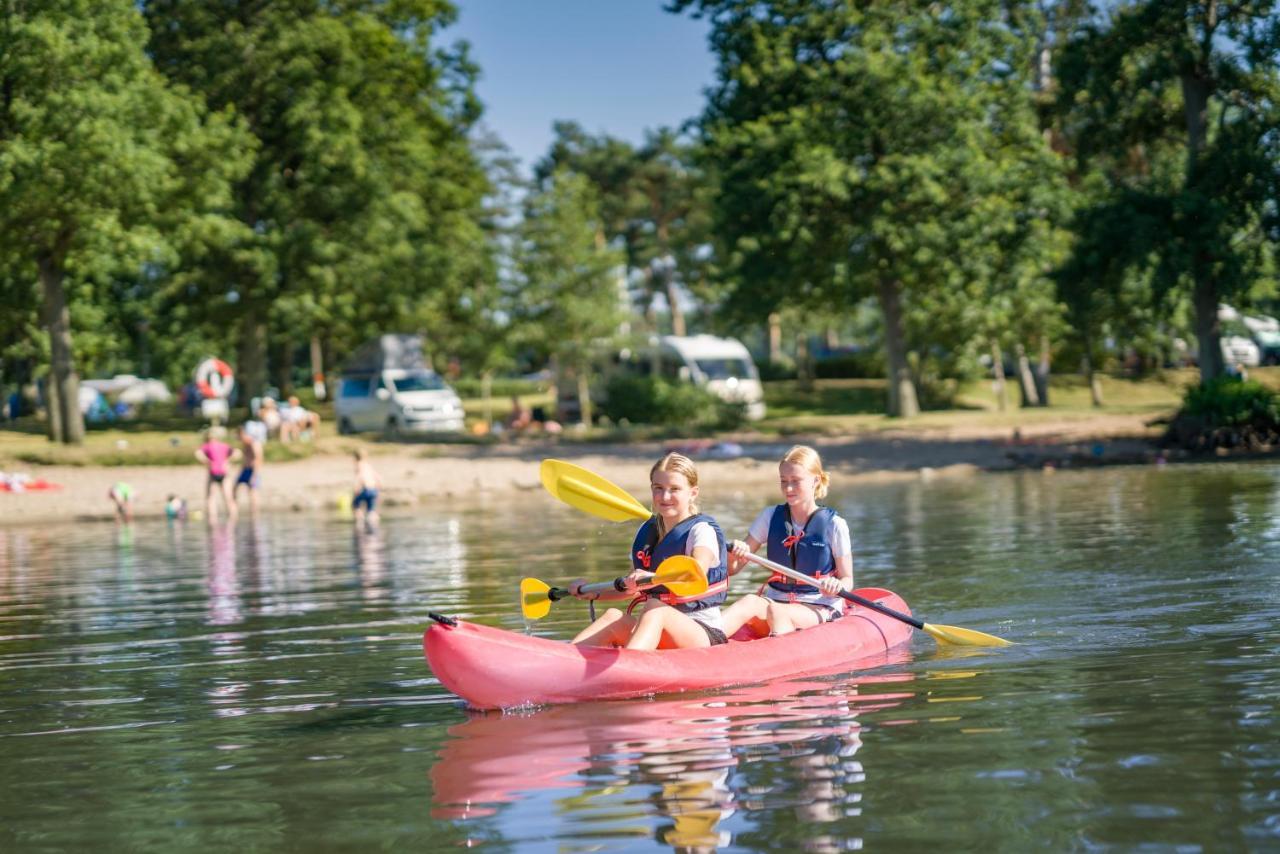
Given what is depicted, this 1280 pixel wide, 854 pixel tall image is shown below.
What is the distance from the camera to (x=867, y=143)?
40.4m

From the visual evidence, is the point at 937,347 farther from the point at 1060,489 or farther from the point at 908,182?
the point at 1060,489

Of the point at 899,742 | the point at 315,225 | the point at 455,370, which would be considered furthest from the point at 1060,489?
the point at 455,370

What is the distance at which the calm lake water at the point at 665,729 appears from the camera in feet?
20.8

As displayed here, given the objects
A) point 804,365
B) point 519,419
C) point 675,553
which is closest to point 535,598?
point 675,553

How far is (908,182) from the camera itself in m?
39.8

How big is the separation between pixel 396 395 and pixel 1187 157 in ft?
75.0

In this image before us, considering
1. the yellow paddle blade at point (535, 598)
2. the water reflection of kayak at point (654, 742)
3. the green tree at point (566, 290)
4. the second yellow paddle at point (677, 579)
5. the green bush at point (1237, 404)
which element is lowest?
the water reflection of kayak at point (654, 742)

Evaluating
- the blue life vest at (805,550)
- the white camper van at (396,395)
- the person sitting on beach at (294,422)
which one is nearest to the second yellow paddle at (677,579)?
the blue life vest at (805,550)

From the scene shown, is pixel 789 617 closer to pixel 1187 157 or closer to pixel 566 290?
pixel 1187 157

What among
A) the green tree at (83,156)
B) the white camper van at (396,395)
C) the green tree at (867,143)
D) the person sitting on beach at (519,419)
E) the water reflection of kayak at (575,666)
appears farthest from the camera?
the person sitting on beach at (519,419)

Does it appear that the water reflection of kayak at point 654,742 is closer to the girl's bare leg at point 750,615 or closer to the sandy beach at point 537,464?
the girl's bare leg at point 750,615

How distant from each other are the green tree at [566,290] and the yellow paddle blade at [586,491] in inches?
1608

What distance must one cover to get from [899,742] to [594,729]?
166 cm

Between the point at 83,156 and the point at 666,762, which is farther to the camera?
the point at 83,156
